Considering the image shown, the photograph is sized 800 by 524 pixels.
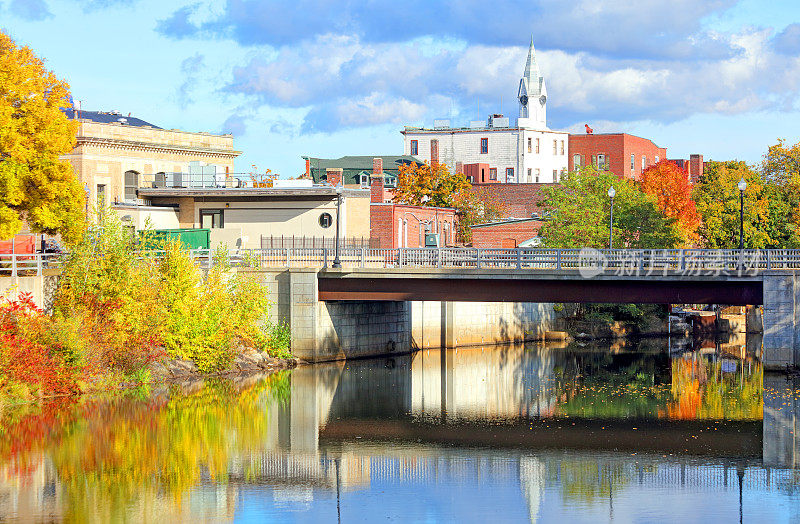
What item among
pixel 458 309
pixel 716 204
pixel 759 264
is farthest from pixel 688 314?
pixel 759 264

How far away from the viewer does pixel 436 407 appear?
4522 cm

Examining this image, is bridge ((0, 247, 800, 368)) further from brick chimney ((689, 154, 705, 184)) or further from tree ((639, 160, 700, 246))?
brick chimney ((689, 154, 705, 184))

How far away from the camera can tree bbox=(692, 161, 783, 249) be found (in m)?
79.2

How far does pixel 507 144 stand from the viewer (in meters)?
125

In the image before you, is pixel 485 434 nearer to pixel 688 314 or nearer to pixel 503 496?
pixel 503 496

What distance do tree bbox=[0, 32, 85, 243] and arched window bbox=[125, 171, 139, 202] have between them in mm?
27374

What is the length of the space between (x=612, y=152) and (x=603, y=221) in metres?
45.8

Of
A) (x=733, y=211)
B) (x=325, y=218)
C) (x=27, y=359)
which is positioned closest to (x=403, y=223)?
(x=325, y=218)

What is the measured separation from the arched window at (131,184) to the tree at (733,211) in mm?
40212

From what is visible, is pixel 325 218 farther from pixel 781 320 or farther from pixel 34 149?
pixel 781 320

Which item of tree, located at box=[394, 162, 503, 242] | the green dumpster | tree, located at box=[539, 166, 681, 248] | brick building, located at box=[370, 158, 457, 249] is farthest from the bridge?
tree, located at box=[394, 162, 503, 242]

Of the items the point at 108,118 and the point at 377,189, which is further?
the point at 377,189

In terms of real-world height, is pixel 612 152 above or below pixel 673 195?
above

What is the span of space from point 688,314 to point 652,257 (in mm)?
33996
